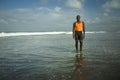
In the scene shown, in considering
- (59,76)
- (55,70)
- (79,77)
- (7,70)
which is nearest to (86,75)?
(79,77)

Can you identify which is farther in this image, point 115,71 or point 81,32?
point 81,32

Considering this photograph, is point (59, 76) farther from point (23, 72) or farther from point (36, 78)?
point (23, 72)

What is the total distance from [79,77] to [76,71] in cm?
73

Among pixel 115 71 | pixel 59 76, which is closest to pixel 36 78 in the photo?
pixel 59 76

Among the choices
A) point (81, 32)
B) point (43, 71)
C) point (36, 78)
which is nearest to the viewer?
point (36, 78)

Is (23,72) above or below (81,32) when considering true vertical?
below

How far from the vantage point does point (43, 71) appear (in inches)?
244

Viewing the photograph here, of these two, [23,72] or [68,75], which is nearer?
[68,75]

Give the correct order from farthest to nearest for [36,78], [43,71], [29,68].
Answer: [29,68] < [43,71] < [36,78]

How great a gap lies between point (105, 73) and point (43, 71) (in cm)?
189

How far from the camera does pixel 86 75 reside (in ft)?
18.3

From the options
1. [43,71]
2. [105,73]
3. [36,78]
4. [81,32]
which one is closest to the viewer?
[36,78]

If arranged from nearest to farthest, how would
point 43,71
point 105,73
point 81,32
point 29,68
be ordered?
point 105,73 → point 43,71 → point 29,68 → point 81,32

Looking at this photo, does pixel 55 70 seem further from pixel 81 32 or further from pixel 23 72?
pixel 81 32
